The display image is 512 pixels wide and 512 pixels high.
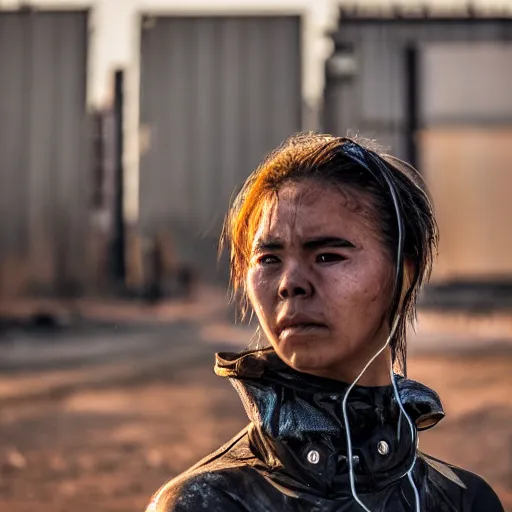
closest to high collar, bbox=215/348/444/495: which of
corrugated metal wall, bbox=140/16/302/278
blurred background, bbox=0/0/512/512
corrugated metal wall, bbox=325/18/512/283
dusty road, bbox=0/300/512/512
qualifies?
dusty road, bbox=0/300/512/512

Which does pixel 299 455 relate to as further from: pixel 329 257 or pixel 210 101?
pixel 210 101

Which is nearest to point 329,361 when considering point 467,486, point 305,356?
point 305,356

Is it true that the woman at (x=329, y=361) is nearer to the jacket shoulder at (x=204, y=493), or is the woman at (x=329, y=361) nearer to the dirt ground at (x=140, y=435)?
the jacket shoulder at (x=204, y=493)

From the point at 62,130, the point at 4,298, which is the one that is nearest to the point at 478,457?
the point at 4,298

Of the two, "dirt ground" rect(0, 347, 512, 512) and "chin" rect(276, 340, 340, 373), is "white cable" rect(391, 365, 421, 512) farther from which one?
"dirt ground" rect(0, 347, 512, 512)

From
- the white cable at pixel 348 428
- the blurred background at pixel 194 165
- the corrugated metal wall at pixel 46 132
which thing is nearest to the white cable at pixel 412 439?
the white cable at pixel 348 428

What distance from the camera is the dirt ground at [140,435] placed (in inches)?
189

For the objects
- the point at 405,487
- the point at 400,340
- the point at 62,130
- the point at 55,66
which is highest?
the point at 55,66

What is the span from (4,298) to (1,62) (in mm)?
4395

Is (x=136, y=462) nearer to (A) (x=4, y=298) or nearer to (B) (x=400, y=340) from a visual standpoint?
(B) (x=400, y=340)

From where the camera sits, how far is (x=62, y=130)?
15.7 metres

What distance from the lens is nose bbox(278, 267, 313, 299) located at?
A: 914 mm

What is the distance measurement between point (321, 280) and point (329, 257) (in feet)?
0.10

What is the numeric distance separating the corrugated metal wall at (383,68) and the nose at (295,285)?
13129 mm
